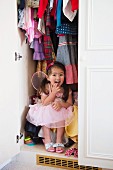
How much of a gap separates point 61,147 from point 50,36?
43.0 inches

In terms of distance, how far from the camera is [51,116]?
2102 millimetres

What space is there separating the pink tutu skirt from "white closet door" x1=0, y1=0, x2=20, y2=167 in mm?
204

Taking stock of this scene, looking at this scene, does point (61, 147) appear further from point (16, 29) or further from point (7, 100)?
point (16, 29)


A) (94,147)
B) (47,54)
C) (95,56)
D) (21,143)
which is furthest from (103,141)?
(47,54)

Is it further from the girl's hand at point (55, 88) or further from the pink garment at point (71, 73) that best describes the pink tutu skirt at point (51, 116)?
the pink garment at point (71, 73)

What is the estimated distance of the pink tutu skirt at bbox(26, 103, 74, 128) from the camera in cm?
210

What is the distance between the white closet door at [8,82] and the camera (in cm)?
182

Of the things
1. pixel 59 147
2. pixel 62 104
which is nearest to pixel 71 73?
pixel 62 104

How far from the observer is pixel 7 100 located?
1887 millimetres

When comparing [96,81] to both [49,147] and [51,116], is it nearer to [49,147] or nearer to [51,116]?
[51,116]

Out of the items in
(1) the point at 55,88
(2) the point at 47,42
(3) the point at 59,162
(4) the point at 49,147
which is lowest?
(3) the point at 59,162

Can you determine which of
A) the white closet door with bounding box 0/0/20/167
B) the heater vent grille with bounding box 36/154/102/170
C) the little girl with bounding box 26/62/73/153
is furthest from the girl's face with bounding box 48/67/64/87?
the heater vent grille with bounding box 36/154/102/170

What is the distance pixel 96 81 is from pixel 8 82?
0.73 m

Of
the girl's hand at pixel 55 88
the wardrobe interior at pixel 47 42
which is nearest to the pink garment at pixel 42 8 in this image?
the wardrobe interior at pixel 47 42
